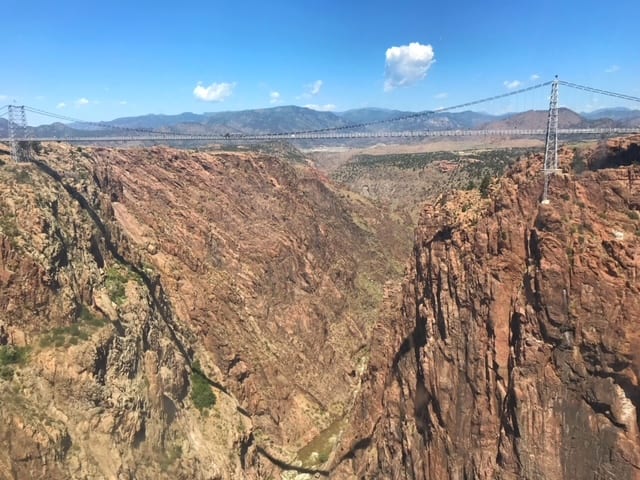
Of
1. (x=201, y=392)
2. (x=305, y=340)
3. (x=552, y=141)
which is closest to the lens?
(x=552, y=141)

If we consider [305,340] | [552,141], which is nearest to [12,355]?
[552,141]

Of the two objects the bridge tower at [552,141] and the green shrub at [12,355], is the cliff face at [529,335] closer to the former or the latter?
the bridge tower at [552,141]

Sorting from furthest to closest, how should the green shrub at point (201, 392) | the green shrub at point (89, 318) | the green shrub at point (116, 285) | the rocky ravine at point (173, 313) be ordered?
the green shrub at point (201, 392), the green shrub at point (116, 285), the green shrub at point (89, 318), the rocky ravine at point (173, 313)

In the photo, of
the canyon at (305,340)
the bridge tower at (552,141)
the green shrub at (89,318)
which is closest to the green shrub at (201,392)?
the canyon at (305,340)

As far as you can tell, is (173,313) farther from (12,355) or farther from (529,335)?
(529,335)

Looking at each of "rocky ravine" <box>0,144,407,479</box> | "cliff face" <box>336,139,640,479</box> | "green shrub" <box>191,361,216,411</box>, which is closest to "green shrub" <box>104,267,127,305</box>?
"rocky ravine" <box>0,144,407,479</box>

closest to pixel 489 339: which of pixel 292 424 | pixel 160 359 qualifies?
pixel 160 359

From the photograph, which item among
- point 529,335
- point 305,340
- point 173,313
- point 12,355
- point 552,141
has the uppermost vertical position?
point 552,141
